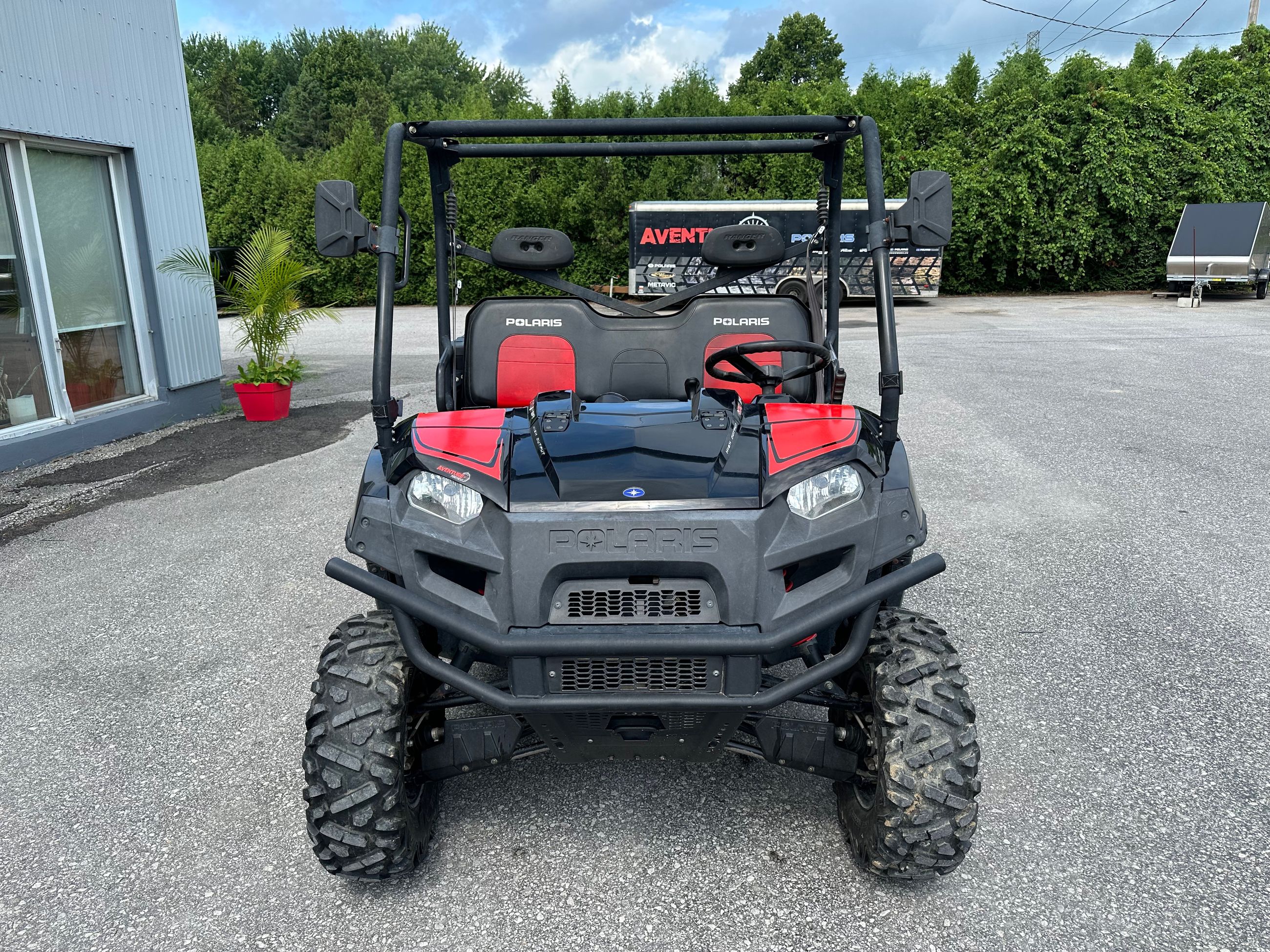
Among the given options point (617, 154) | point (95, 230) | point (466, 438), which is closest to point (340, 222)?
point (466, 438)

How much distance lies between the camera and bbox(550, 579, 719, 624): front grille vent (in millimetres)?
2158

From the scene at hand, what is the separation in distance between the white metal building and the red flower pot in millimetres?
623

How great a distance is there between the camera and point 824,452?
239cm

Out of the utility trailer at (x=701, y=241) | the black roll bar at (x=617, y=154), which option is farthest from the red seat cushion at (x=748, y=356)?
the utility trailer at (x=701, y=241)

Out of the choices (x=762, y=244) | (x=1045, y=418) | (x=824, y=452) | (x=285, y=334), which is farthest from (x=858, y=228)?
(x=824, y=452)

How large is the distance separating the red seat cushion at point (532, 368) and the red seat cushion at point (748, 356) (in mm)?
507

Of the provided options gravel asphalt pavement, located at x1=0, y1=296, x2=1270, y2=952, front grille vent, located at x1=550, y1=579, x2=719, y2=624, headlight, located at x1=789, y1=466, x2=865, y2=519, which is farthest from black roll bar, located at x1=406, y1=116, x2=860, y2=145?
gravel asphalt pavement, located at x1=0, y1=296, x2=1270, y2=952

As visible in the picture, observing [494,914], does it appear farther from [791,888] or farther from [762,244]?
[762,244]

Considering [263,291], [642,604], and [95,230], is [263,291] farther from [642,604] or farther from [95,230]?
[642,604]

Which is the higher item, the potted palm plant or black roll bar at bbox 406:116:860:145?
black roll bar at bbox 406:116:860:145

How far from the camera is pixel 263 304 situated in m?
8.76

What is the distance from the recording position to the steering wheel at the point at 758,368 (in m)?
2.81

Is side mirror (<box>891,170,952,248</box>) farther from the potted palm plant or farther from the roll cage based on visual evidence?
the potted palm plant

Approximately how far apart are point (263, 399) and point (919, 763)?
313 inches
